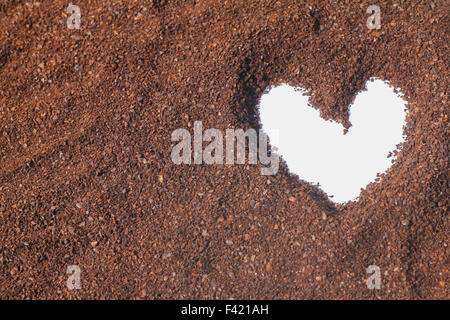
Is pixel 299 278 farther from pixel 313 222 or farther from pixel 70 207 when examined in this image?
pixel 70 207

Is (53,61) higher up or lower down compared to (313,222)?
higher up

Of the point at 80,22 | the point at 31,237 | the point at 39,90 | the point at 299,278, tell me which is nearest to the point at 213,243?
the point at 299,278

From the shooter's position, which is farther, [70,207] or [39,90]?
[39,90]

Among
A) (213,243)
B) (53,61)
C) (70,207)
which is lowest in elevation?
(213,243)

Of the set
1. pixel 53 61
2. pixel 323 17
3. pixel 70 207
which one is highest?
pixel 323 17

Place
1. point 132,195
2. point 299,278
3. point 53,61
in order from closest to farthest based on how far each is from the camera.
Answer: point 299,278, point 132,195, point 53,61

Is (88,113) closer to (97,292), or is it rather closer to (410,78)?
(97,292)

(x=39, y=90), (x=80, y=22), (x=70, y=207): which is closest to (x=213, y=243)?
(x=70, y=207)

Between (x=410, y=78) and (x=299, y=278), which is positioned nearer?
(x=299, y=278)

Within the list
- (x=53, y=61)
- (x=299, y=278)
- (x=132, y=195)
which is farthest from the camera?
(x=53, y=61)
